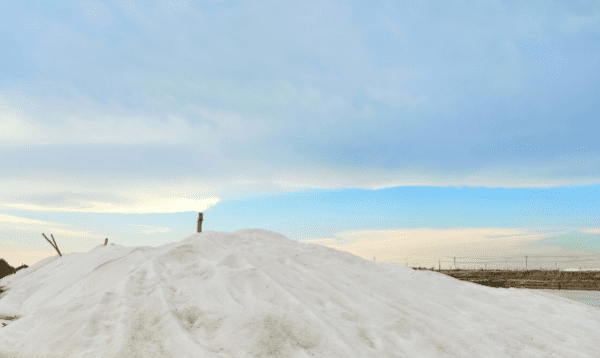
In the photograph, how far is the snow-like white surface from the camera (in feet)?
17.0

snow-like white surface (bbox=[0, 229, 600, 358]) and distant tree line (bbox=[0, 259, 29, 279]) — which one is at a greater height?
snow-like white surface (bbox=[0, 229, 600, 358])

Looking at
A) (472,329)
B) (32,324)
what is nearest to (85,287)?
(32,324)

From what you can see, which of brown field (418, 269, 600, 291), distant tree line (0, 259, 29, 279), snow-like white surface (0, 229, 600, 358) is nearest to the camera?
snow-like white surface (0, 229, 600, 358)

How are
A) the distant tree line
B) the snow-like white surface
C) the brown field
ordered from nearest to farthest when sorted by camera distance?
the snow-like white surface, the distant tree line, the brown field

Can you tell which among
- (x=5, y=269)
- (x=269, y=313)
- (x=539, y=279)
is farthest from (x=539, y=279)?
(x=5, y=269)

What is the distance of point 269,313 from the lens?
221 inches

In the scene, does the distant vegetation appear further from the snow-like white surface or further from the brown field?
the snow-like white surface

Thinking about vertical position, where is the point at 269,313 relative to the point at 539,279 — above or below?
above

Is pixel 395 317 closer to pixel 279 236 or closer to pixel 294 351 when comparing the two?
pixel 294 351

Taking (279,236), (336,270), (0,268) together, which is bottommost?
(0,268)

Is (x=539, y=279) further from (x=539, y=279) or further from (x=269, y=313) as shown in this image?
(x=269, y=313)

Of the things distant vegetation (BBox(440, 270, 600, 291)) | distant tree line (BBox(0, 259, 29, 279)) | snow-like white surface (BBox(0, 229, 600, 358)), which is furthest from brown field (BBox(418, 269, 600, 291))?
distant tree line (BBox(0, 259, 29, 279))

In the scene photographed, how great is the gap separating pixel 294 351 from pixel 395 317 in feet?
7.12

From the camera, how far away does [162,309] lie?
19.2 feet
